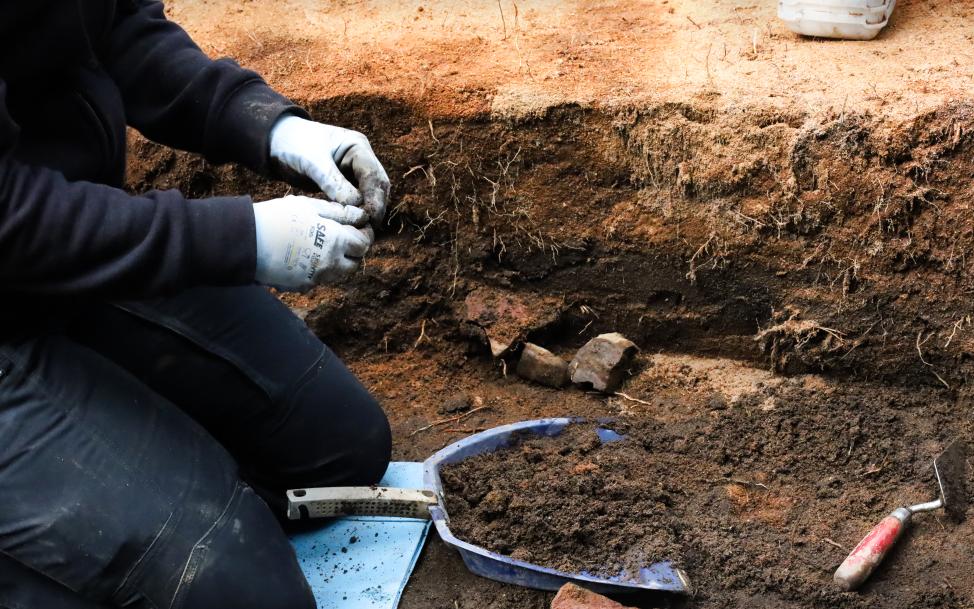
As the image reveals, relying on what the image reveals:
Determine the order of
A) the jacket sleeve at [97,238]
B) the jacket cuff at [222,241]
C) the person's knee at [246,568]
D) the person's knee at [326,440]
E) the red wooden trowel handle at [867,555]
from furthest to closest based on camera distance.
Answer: the person's knee at [326,440], the red wooden trowel handle at [867,555], the person's knee at [246,568], the jacket cuff at [222,241], the jacket sleeve at [97,238]

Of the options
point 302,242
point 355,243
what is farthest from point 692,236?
point 302,242

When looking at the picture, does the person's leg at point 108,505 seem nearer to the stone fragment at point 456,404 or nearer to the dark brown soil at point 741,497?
the dark brown soil at point 741,497

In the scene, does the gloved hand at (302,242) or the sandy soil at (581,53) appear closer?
the gloved hand at (302,242)

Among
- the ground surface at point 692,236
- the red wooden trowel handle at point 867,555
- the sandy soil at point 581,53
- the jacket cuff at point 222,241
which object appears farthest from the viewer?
the sandy soil at point 581,53

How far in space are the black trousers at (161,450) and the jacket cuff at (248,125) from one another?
1.06 feet

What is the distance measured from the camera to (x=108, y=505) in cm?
177

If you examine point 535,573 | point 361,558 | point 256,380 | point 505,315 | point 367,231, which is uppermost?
point 367,231

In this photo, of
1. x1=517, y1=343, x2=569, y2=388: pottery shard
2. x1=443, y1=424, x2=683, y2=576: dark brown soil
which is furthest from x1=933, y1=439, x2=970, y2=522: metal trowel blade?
x1=517, y1=343, x2=569, y2=388: pottery shard

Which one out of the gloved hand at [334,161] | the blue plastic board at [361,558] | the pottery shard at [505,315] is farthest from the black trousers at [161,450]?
the pottery shard at [505,315]

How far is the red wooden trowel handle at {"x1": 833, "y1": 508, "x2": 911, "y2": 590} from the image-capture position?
1973 millimetres

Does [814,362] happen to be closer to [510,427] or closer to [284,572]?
[510,427]

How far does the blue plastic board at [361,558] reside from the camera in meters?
2.14

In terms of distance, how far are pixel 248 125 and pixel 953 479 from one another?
5.81ft

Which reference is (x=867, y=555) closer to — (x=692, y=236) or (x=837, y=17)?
(x=692, y=236)
